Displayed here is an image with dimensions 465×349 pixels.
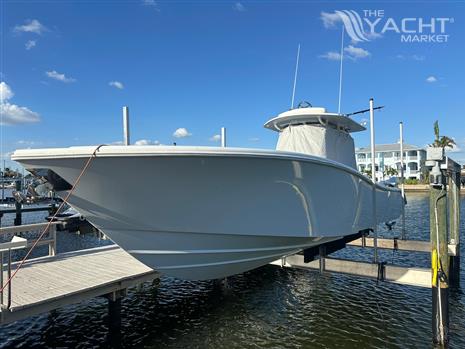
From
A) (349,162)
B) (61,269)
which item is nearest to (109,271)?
(61,269)

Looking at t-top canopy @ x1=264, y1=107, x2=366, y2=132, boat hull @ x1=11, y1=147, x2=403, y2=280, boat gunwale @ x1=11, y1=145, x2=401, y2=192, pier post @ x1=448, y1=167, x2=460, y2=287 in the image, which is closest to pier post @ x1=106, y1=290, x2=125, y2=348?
boat hull @ x1=11, y1=147, x2=403, y2=280

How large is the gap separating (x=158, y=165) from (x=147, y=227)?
908mm

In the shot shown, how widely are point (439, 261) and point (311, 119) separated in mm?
3494

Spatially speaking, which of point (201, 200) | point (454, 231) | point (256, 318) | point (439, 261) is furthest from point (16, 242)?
point (454, 231)

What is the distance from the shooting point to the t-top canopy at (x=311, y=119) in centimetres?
711

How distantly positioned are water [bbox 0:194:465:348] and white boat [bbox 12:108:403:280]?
2.05m

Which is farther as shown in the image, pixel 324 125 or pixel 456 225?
pixel 456 225

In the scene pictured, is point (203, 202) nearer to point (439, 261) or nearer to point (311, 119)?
point (311, 119)

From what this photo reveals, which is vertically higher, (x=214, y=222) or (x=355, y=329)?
(x=214, y=222)

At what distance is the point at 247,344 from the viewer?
6.09 meters

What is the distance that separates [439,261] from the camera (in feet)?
18.9

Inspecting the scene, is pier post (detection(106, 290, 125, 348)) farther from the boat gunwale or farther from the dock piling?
the dock piling

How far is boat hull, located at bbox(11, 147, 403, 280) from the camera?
3.93m

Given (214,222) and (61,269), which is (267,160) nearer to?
(214,222)
